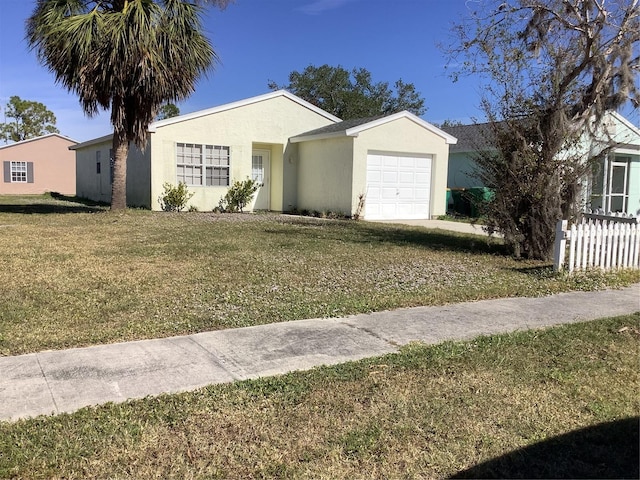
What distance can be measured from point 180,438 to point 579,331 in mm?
4266

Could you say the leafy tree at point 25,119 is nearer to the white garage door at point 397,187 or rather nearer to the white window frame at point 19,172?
the white window frame at point 19,172

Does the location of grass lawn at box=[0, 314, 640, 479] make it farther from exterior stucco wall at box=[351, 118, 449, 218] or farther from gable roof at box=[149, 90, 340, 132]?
gable roof at box=[149, 90, 340, 132]

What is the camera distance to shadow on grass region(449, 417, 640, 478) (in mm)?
3000

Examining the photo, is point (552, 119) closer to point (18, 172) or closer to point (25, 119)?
point (18, 172)

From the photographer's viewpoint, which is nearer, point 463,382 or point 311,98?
point 463,382

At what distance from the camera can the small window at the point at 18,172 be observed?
36.5 meters

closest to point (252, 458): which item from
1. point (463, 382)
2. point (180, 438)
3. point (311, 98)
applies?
point (180, 438)

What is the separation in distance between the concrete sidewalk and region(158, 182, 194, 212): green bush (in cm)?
1347

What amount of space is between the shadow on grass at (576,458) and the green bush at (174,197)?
16445 mm

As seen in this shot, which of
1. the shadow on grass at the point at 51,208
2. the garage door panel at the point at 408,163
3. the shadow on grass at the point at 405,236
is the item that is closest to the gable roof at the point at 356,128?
the garage door panel at the point at 408,163

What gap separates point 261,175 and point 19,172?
78.6ft

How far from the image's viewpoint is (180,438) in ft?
10.6

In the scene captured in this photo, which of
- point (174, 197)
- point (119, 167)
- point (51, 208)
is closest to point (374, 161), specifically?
point (174, 197)

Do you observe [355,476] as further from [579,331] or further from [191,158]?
[191,158]
